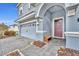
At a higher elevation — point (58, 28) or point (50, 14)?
point (50, 14)

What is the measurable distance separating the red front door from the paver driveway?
12 centimetres

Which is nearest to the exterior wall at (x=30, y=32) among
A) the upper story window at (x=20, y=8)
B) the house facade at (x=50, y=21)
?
the house facade at (x=50, y=21)

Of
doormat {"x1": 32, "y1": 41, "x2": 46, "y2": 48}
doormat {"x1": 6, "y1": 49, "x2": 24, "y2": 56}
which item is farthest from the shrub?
doormat {"x1": 32, "y1": 41, "x2": 46, "y2": 48}

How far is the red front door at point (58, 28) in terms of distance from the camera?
2185 mm

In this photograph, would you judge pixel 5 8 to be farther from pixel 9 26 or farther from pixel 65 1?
pixel 65 1

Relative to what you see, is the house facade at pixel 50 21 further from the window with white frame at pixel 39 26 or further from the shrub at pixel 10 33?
the shrub at pixel 10 33

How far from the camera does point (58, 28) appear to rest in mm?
2225

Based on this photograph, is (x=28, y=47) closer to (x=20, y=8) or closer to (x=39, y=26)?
(x=39, y=26)

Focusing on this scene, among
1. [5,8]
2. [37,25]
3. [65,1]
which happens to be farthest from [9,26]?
[65,1]

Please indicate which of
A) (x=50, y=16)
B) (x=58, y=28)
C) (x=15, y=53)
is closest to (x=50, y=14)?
(x=50, y=16)

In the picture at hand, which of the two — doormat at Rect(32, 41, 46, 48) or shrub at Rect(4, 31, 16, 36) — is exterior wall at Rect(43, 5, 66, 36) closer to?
doormat at Rect(32, 41, 46, 48)

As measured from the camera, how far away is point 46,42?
2.28 m

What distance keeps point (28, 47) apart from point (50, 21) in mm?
693

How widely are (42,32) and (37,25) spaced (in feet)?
0.59
